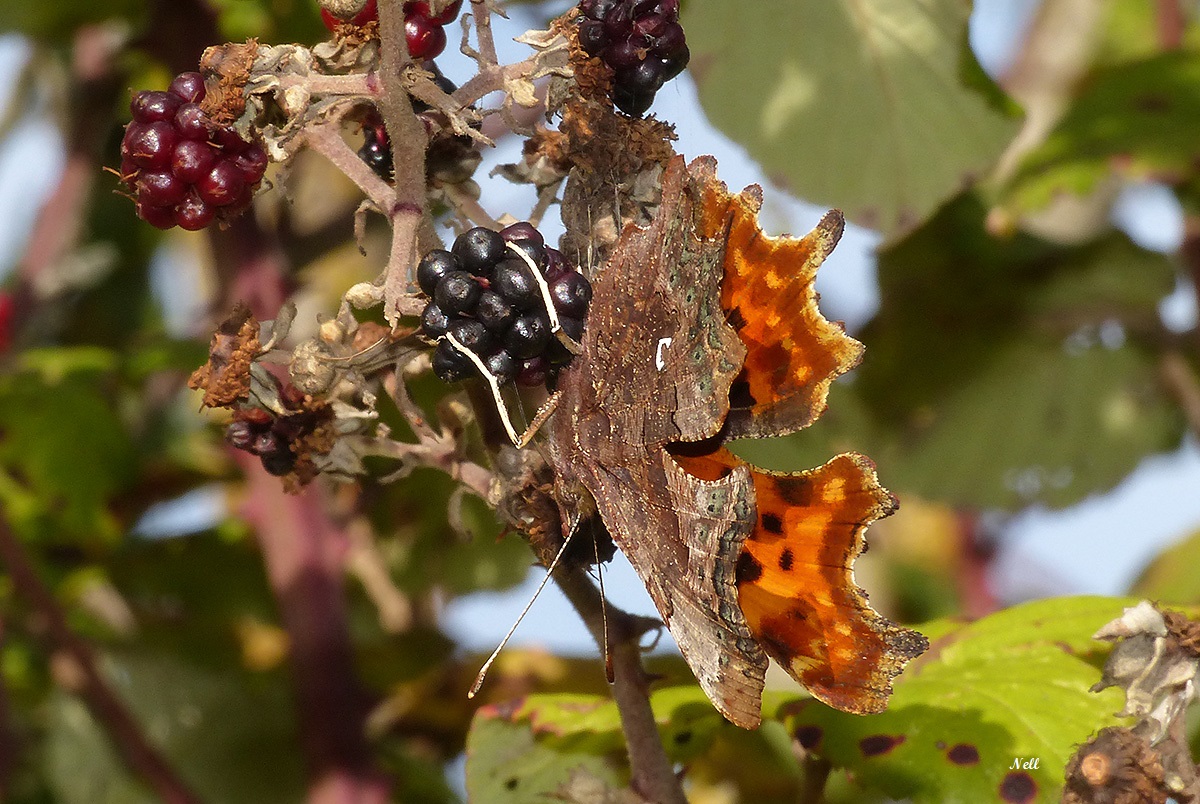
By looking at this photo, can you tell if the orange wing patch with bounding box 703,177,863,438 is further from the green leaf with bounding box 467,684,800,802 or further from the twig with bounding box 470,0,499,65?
the green leaf with bounding box 467,684,800,802

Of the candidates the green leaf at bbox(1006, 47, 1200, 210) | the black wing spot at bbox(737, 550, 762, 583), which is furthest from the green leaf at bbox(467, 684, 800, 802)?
the green leaf at bbox(1006, 47, 1200, 210)

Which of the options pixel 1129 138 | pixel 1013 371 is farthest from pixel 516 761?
pixel 1013 371

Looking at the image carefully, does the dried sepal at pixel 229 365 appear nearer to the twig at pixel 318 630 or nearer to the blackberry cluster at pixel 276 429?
the blackberry cluster at pixel 276 429

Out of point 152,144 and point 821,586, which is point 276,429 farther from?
point 821,586

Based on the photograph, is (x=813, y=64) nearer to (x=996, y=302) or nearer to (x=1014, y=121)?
(x=1014, y=121)

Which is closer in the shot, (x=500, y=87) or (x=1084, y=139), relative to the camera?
(x=500, y=87)

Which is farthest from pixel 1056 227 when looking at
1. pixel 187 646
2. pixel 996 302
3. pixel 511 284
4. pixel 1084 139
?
pixel 511 284
